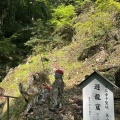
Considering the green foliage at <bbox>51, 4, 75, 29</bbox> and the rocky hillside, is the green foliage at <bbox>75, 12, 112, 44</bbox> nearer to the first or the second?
the rocky hillside

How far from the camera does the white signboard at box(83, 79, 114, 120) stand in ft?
11.3

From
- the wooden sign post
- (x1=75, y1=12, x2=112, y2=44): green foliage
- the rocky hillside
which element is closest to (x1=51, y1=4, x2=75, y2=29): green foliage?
the rocky hillside

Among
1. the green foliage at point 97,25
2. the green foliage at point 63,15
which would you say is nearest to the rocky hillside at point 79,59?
the green foliage at point 97,25

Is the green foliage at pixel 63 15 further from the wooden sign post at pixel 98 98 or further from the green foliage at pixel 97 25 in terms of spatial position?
the wooden sign post at pixel 98 98

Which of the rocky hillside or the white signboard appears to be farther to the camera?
the rocky hillside

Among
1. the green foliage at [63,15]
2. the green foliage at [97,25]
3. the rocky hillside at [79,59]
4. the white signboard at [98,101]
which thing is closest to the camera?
the white signboard at [98,101]

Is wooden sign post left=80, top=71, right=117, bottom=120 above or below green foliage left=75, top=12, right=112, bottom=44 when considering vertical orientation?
below

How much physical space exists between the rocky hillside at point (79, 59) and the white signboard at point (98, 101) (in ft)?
11.1

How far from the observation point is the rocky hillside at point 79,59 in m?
9.02

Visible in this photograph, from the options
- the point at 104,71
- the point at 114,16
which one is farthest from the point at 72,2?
the point at 104,71

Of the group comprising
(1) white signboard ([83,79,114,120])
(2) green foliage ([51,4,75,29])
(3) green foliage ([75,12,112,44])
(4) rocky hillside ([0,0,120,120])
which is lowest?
(1) white signboard ([83,79,114,120])

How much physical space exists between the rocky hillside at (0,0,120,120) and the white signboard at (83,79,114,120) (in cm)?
338

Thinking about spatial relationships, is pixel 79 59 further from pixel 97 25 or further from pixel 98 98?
pixel 98 98

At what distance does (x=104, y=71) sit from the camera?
9180 millimetres
